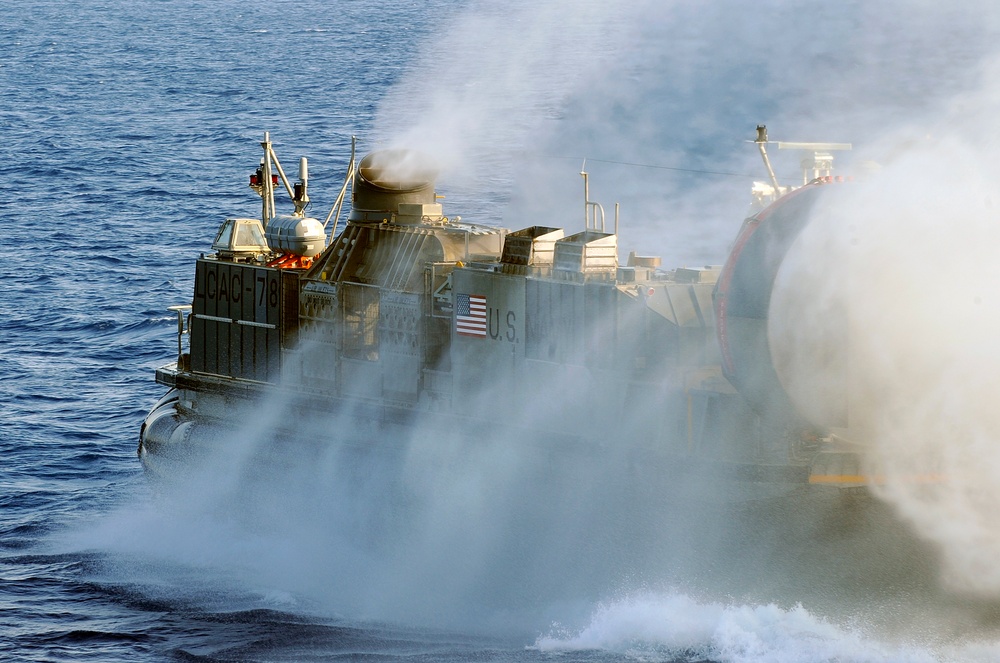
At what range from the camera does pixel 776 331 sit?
18219 mm

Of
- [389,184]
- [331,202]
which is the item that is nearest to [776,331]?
[389,184]

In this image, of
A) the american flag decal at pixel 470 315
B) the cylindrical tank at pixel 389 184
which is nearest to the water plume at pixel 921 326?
the american flag decal at pixel 470 315

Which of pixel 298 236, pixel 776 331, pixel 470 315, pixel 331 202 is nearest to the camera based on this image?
pixel 776 331

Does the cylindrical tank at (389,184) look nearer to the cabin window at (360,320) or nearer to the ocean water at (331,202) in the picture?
the ocean water at (331,202)

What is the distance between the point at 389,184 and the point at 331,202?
2395 cm

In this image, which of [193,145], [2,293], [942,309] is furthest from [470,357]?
[193,145]

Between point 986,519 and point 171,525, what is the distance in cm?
1511

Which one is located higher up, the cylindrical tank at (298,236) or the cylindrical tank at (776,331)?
the cylindrical tank at (298,236)

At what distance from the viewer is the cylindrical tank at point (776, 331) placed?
59.0ft

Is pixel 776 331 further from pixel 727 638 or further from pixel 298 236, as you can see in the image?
pixel 298 236

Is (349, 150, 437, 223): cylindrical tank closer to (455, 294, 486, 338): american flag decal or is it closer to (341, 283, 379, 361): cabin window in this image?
(341, 283, 379, 361): cabin window

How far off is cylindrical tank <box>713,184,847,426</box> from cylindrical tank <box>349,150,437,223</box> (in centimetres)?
834

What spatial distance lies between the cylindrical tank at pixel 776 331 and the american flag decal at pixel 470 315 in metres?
4.88

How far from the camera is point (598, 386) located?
21.1 metres
